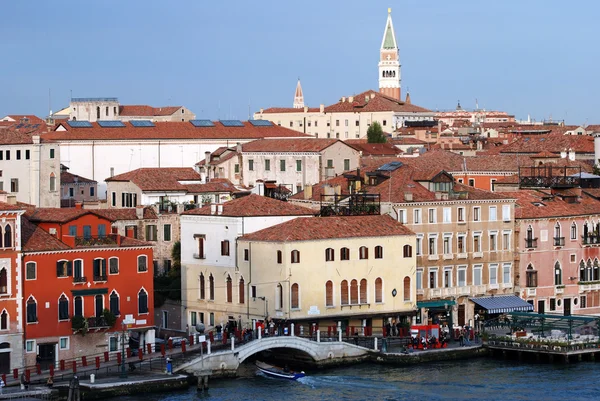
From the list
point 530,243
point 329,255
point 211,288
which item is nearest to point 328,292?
point 329,255

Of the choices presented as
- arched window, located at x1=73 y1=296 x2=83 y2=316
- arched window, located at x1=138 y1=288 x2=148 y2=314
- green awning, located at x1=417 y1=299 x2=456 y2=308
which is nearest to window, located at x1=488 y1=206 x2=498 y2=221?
green awning, located at x1=417 y1=299 x2=456 y2=308

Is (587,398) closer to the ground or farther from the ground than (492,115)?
closer to the ground

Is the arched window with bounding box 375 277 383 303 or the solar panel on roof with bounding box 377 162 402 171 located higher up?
the solar panel on roof with bounding box 377 162 402 171

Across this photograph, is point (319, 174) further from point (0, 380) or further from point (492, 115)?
point (492, 115)

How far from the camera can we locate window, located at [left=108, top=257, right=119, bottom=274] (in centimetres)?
5134

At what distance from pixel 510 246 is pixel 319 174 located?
1662cm

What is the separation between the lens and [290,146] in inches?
3056

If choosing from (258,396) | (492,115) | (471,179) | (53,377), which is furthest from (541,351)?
(492,115)

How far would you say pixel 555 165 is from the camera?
75625mm

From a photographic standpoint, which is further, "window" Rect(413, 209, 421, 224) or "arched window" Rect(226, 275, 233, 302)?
"window" Rect(413, 209, 421, 224)

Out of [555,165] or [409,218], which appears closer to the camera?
[409,218]

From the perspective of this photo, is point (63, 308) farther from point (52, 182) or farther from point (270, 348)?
point (52, 182)

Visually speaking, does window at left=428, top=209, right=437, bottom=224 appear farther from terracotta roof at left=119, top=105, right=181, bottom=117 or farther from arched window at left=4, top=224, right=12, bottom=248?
terracotta roof at left=119, top=105, right=181, bottom=117

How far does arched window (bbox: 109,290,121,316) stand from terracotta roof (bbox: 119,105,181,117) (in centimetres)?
7393
